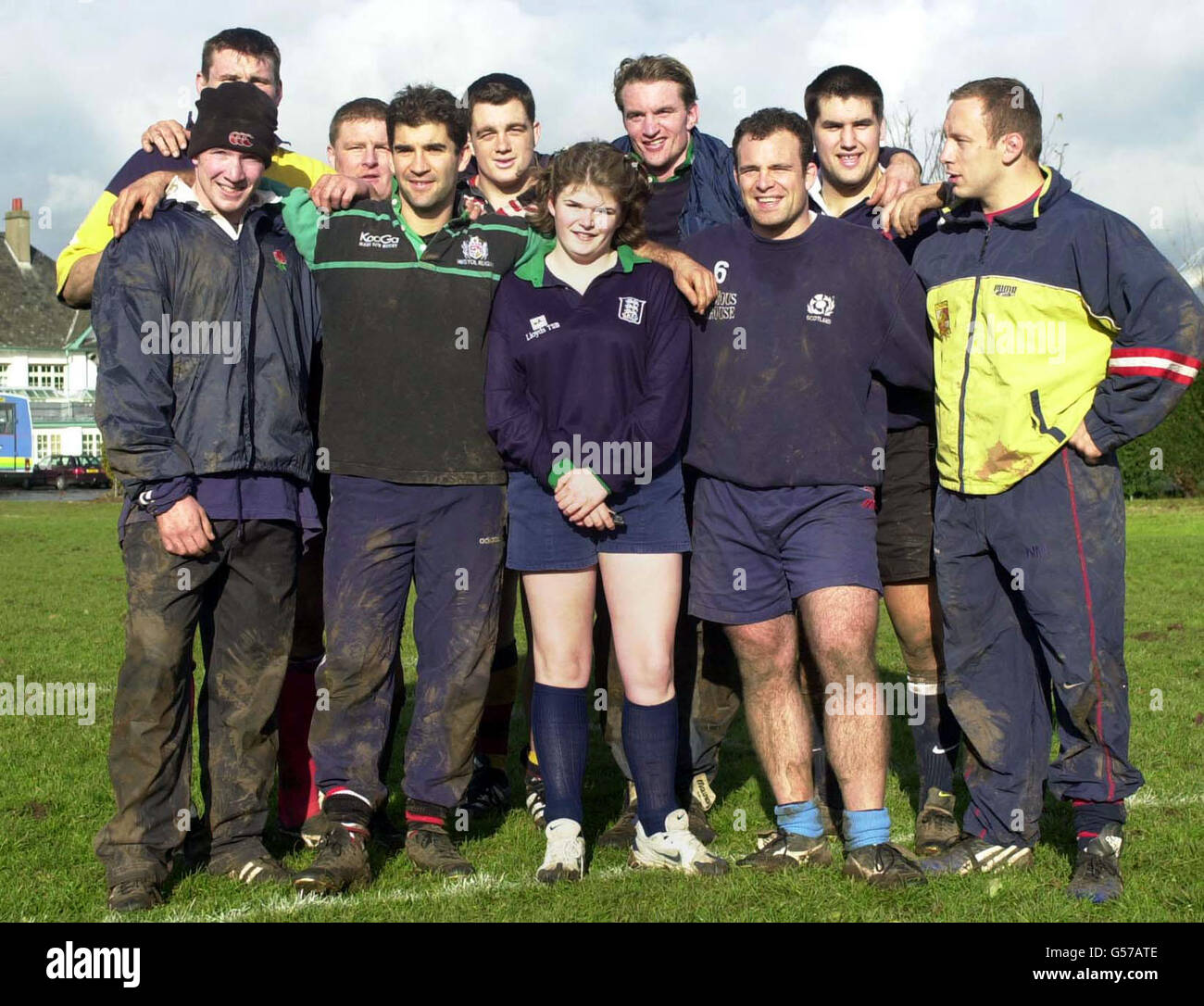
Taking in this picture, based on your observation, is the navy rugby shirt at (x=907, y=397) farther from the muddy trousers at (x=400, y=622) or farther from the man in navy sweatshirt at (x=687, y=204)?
the muddy trousers at (x=400, y=622)

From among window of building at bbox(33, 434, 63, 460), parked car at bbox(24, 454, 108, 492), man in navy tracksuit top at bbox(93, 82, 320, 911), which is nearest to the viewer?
man in navy tracksuit top at bbox(93, 82, 320, 911)

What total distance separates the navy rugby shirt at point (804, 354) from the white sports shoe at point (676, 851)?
4.37 ft

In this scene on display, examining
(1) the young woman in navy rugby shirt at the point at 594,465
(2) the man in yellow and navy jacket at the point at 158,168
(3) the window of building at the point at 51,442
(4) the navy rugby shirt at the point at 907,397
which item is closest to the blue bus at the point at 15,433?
(3) the window of building at the point at 51,442

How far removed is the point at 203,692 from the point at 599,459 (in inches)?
72.2

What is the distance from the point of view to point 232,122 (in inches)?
185

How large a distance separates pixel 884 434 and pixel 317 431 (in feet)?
7.36

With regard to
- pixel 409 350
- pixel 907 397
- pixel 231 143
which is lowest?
pixel 907 397

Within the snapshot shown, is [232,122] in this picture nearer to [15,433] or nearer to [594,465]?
[594,465]

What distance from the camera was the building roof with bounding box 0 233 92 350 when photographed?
6103 centimetres

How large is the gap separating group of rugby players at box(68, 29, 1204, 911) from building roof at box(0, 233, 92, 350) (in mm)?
61282

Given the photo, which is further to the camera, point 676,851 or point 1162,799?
point 1162,799

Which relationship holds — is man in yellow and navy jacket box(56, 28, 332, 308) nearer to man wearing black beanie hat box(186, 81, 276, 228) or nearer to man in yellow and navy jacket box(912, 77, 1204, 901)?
man wearing black beanie hat box(186, 81, 276, 228)

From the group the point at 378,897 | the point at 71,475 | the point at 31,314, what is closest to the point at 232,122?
the point at 378,897

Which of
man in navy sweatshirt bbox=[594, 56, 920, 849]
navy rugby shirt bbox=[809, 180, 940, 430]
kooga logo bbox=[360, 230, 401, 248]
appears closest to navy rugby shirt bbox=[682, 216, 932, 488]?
navy rugby shirt bbox=[809, 180, 940, 430]
